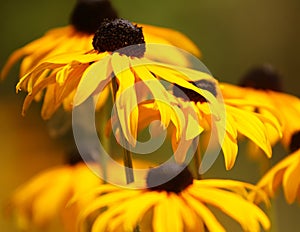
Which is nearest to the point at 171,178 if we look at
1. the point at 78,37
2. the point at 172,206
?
the point at 172,206

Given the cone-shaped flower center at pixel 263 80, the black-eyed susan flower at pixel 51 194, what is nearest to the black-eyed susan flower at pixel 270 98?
the cone-shaped flower center at pixel 263 80

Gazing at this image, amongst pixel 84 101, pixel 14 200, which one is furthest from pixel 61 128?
pixel 84 101

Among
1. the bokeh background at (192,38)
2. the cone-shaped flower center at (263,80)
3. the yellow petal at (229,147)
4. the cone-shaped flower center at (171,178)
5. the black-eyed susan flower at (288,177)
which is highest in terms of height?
the yellow petal at (229,147)

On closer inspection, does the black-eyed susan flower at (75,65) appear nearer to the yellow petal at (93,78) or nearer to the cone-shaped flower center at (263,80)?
the yellow petal at (93,78)

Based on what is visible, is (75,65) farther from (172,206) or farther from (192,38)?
(192,38)

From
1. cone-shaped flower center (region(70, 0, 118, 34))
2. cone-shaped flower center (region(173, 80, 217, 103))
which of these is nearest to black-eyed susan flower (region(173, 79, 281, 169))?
cone-shaped flower center (region(173, 80, 217, 103))

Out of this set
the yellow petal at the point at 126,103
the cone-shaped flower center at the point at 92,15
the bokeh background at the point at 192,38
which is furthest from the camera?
the bokeh background at the point at 192,38

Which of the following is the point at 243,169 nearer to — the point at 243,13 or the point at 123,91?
the point at 123,91

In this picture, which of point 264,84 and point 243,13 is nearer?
point 264,84
